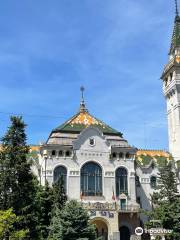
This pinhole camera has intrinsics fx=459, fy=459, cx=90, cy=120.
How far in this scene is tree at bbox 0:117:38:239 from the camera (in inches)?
1501

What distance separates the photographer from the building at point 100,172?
183ft

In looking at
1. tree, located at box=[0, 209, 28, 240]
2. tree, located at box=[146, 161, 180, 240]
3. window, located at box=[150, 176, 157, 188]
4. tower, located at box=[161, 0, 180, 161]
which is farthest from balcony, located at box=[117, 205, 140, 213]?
tree, located at box=[0, 209, 28, 240]

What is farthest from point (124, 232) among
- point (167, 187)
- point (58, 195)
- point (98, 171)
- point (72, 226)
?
point (72, 226)

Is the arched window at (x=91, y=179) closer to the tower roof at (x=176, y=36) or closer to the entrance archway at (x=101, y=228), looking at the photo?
the entrance archway at (x=101, y=228)

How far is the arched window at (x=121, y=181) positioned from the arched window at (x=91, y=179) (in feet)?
7.48

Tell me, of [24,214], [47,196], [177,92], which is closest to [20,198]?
[24,214]

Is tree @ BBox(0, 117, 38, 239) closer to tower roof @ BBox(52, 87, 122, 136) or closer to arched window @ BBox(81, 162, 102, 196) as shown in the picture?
arched window @ BBox(81, 162, 102, 196)

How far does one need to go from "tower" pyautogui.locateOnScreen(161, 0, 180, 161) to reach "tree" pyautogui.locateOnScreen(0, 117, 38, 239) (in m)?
35.5

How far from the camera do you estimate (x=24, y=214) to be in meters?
38.5

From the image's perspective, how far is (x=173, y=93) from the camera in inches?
2886

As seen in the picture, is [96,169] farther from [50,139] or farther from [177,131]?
[177,131]

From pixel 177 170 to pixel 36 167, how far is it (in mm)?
20868

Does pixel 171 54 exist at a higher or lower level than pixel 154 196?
higher

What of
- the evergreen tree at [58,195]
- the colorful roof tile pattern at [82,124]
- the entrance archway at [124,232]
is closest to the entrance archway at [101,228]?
the entrance archway at [124,232]
